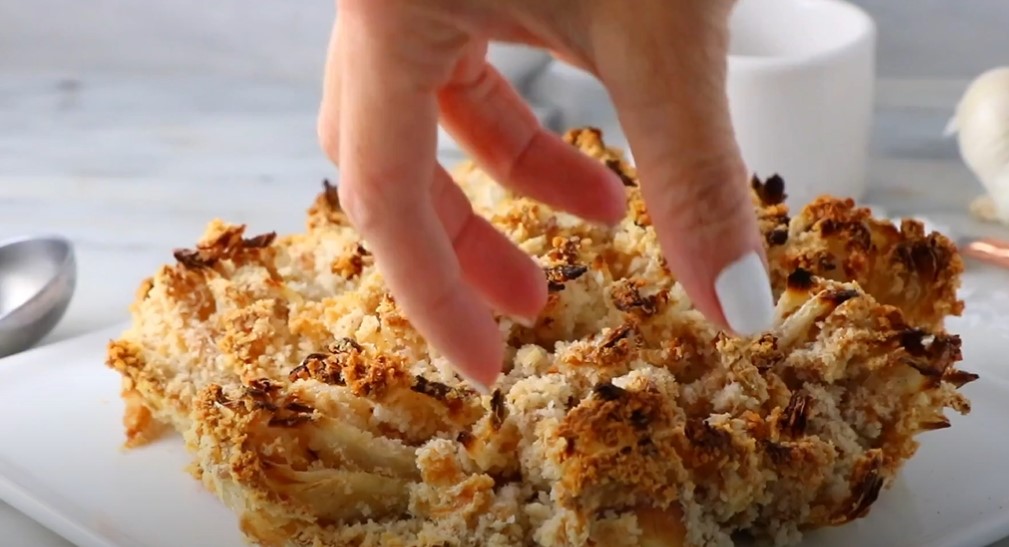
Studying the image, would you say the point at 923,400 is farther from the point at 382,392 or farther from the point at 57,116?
the point at 57,116

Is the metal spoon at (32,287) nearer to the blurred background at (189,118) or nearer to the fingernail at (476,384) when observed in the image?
the blurred background at (189,118)

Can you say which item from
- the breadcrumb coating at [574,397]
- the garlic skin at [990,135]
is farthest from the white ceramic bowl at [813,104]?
the breadcrumb coating at [574,397]

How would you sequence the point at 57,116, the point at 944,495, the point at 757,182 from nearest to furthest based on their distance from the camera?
1. the point at 944,495
2. the point at 757,182
3. the point at 57,116

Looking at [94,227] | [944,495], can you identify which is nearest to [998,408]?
[944,495]

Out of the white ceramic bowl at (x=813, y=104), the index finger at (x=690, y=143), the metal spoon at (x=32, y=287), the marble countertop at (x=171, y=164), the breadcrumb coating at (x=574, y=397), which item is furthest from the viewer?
the marble countertop at (x=171, y=164)

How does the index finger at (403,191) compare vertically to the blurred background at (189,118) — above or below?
below

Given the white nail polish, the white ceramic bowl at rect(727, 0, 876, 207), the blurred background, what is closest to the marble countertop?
the blurred background

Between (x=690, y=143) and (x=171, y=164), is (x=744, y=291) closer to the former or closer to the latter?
(x=690, y=143)
